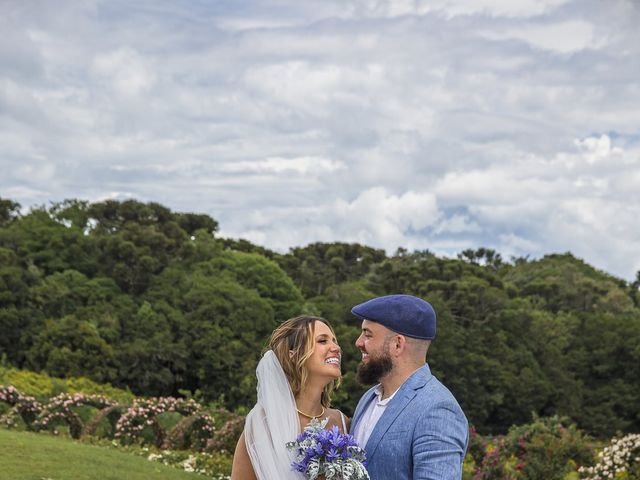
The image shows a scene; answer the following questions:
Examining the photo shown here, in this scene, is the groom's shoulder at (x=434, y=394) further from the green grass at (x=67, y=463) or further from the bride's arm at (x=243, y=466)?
the green grass at (x=67, y=463)

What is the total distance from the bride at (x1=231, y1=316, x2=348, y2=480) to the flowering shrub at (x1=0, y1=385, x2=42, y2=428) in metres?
14.5

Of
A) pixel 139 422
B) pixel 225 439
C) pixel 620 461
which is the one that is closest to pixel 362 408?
pixel 620 461

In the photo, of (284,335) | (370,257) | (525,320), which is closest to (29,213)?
(370,257)

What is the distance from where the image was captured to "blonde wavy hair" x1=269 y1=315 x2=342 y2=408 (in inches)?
190

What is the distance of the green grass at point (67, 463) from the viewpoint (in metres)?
11.9

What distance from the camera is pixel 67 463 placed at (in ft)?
41.6

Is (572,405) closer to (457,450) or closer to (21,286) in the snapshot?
(21,286)

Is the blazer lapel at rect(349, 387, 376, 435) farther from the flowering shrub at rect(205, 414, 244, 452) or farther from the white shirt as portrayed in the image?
the flowering shrub at rect(205, 414, 244, 452)

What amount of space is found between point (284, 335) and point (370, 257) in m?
55.1

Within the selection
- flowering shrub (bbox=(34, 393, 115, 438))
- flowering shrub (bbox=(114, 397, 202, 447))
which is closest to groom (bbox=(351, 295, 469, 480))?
flowering shrub (bbox=(114, 397, 202, 447))

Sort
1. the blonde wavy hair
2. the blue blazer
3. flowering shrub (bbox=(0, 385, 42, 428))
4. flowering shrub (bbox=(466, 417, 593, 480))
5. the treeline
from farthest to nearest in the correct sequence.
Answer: the treeline
flowering shrub (bbox=(0, 385, 42, 428))
flowering shrub (bbox=(466, 417, 593, 480))
the blonde wavy hair
the blue blazer

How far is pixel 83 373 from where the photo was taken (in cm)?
3500

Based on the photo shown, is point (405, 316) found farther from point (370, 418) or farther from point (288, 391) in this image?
point (288, 391)

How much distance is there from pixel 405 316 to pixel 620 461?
12.2m
